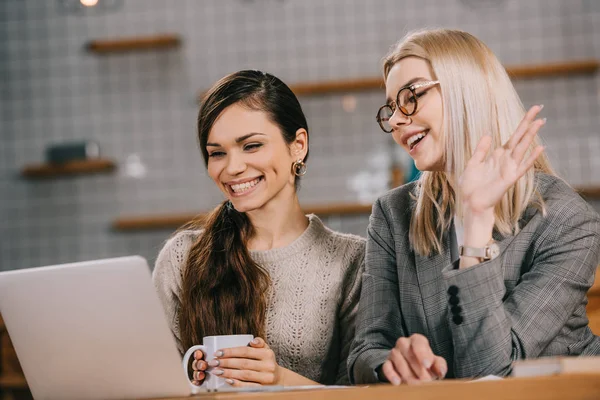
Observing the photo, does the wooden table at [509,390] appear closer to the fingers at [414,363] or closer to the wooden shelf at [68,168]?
the fingers at [414,363]

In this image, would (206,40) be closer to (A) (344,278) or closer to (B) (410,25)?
(B) (410,25)

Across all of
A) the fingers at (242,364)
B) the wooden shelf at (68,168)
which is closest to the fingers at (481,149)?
the fingers at (242,364)

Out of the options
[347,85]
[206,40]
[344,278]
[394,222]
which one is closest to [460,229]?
[394,222]

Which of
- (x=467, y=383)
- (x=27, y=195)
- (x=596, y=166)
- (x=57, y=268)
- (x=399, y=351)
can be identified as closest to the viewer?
(x=467, y=383)

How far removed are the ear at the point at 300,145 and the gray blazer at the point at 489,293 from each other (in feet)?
0.89

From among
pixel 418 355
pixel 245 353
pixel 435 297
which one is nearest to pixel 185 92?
pixel 435 297

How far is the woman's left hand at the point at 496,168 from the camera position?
1.22 meters

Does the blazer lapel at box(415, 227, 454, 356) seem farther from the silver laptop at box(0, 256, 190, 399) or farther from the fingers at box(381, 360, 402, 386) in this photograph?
the silver laptop at box(0, 256, 190, 399)

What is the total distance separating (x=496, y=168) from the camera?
1.24m

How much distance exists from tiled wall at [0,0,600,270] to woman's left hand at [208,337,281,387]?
248cm

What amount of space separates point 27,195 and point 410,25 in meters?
2.09

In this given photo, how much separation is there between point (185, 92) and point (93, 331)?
299 cm

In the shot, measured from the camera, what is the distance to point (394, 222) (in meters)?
1.67

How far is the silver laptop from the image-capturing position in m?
1.03
